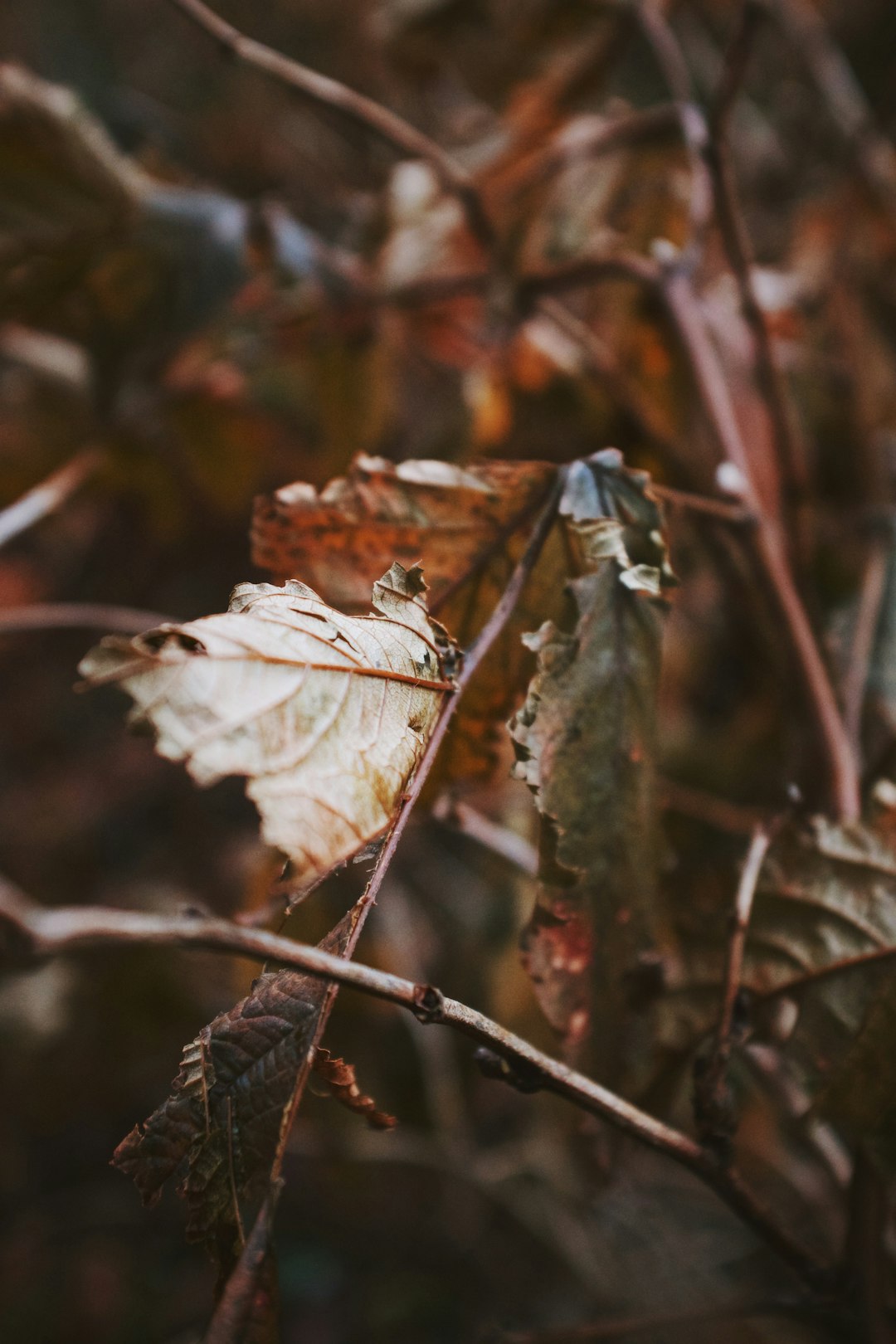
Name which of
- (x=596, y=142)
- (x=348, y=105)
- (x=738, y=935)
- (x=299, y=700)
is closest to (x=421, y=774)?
(x=299, y=700)

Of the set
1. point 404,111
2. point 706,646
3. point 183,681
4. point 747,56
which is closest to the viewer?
point 183,681

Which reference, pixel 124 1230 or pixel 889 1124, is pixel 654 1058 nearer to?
pixel 889 1124

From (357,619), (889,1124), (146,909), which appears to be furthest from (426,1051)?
(357,619)

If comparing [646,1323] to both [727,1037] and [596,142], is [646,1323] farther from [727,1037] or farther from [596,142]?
[596,142]

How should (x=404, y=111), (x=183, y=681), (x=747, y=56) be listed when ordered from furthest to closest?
(x=404, y=111), (x=747, y=56), (x=183, y=681)

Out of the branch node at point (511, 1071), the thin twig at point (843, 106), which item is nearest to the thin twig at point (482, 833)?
the branch node at point (511, 1071)

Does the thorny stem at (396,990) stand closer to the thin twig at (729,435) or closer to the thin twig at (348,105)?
the thin twig at (729,435)

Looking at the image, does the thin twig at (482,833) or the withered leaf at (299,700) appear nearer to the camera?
the withered leaf at (299,700)
